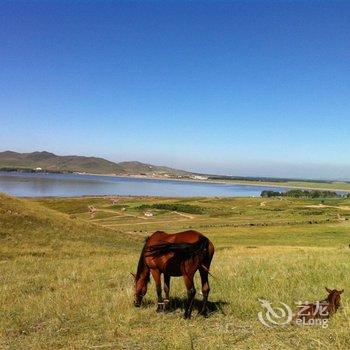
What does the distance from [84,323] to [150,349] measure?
2.33 meters

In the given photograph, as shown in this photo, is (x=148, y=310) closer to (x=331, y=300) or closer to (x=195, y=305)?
(x=195, y=305)

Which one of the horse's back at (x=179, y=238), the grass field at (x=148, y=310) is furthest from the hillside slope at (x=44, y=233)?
the horse's back at (x=179, y=238)

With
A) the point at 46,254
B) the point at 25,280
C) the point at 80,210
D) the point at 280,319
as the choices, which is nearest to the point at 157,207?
the point at 80,210

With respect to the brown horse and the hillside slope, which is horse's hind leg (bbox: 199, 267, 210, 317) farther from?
the hillside slope

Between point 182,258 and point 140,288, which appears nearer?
point 182,258

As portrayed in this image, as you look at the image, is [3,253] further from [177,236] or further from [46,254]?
[177,236]

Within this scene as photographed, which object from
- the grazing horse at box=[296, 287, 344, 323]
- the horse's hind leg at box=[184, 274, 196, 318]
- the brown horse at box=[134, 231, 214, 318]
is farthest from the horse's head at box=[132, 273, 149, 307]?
the grazing horse at box=[296, 287, 344, 323]

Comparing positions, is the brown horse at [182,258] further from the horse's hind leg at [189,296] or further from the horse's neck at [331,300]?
the horse's neck at [331,300]

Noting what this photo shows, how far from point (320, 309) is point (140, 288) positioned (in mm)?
4217

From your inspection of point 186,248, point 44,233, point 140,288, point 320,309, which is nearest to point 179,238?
point 186,248

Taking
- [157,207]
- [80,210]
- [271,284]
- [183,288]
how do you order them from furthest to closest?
[157,207] → [80,210] → [183,288] → [271,284]

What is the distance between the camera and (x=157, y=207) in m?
124

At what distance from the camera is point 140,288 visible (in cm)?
1070

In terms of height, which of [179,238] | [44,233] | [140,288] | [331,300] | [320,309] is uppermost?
[179,238]
